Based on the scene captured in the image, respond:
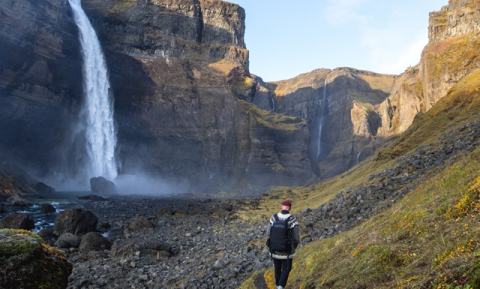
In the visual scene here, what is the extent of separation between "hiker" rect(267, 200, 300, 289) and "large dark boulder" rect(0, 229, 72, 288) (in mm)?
5753

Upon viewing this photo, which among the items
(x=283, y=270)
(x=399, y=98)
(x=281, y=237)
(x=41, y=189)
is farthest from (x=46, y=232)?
(x=399, y=98)

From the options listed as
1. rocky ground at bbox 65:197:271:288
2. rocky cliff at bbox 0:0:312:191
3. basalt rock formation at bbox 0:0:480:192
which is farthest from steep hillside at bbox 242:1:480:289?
rocky cliff at bbox 0:0:312:191

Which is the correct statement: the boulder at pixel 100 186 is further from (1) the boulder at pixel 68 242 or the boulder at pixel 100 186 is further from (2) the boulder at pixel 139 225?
(1) the boulder at pixel 68 242

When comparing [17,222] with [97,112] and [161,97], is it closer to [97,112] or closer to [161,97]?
[97,112]

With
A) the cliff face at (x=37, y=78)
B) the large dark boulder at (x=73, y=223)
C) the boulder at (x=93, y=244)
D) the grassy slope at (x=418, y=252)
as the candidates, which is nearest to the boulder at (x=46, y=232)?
the large dark boulder at (x=73, y=223)

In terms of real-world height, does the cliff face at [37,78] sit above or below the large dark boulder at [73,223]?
above

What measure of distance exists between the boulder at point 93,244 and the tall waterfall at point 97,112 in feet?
261

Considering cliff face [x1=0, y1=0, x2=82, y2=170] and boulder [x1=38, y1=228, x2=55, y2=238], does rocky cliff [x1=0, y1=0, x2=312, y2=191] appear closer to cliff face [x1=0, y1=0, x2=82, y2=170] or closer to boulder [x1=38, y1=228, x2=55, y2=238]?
cliff face [x1=0, y1=0, x2=82, y2=170]

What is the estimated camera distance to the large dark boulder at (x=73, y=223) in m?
27.9

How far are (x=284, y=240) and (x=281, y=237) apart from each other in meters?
0.11

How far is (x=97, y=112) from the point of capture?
99875 millimetres

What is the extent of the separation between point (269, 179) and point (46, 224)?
89.0 metres

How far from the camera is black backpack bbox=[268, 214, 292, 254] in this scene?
8625mm

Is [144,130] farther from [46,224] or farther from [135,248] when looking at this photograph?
[135,248]
